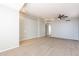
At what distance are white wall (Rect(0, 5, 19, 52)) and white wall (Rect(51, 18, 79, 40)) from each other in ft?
19.8

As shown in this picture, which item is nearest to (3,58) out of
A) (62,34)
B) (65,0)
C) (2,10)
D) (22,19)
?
(65,0)

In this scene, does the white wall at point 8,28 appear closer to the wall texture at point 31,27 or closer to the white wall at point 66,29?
the wall texture at point 31,27

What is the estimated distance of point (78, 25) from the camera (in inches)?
319

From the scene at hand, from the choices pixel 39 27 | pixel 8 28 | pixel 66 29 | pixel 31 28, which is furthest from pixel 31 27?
pixel 8 28

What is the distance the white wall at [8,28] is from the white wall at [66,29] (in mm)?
6035

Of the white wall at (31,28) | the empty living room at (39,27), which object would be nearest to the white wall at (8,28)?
the empty living room at (39,27)

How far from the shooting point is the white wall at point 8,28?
3863 mm

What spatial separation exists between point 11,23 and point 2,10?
77 cm

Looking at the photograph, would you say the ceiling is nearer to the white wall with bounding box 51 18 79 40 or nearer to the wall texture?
the wall texture

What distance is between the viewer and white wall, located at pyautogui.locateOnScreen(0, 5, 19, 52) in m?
3.86

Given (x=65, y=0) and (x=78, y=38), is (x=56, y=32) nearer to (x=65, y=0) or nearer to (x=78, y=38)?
(x=78, y=38)

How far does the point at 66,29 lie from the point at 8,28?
6617 millimetres

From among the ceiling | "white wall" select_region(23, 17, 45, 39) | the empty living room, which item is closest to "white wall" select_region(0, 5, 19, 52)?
the empty living room

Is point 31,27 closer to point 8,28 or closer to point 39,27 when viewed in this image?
point 39,27
